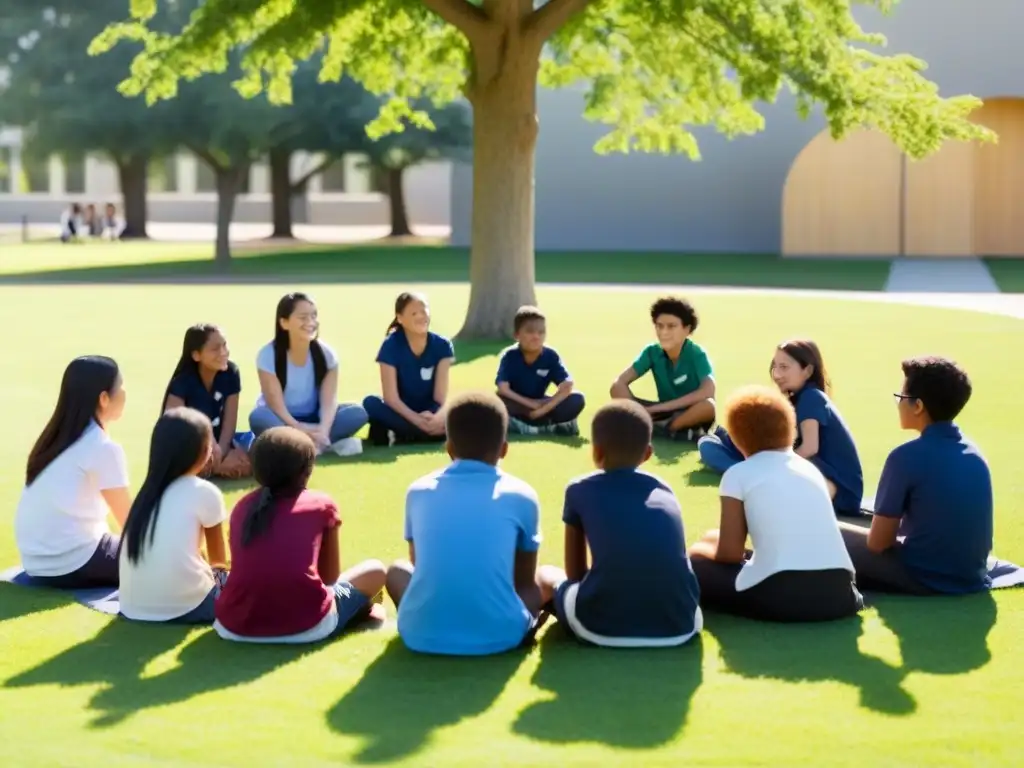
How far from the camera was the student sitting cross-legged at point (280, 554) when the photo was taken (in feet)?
18.9

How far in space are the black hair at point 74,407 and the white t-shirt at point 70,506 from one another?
4 cm

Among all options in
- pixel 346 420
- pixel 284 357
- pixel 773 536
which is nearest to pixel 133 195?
pixel 346 420

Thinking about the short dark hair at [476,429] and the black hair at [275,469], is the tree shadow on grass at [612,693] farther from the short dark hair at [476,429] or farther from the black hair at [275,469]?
the black hair at [275,469]

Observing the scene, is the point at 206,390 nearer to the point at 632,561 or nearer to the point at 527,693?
the point at 632,561

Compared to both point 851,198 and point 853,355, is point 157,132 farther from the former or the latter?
point 853,355

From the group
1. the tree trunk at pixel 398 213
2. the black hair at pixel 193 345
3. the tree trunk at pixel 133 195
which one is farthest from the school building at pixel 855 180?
the black hair at pixel 193 345

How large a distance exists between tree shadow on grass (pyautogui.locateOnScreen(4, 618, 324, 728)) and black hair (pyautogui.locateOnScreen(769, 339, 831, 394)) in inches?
127

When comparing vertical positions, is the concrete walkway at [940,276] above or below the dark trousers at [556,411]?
above

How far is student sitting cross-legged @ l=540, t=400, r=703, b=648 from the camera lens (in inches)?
221

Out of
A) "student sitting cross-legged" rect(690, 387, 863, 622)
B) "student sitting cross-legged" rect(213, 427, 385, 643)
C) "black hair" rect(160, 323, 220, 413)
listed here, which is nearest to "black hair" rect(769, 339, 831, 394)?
"student sitting cross-legged" rect(690, 387, 863, 622)

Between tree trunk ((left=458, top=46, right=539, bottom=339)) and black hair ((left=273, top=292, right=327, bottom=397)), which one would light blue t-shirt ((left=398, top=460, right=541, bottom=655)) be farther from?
tree trunk ((left=458, top=46, right=539, bottom=339))

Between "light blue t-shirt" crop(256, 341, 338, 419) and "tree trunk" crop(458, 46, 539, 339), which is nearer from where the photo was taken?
"light blue t-shirt" crop(256, 341, 338, 419)

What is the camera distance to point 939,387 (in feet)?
20.9

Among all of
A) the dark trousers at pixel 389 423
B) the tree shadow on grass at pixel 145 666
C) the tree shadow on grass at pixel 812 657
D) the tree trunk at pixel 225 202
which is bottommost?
the tree shadow on grass at pixel 145 666
